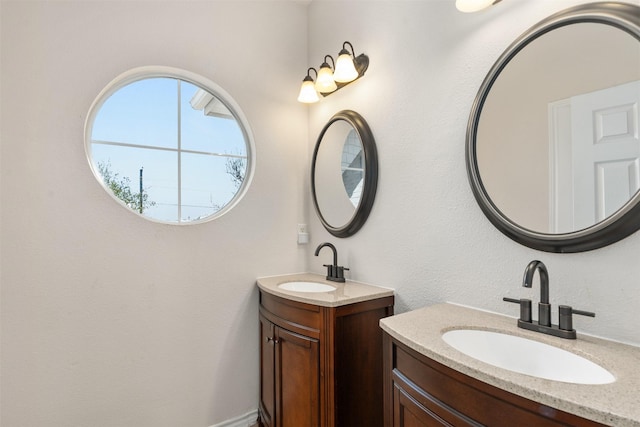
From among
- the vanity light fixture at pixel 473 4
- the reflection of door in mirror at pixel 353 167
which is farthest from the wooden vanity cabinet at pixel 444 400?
the vanity light fixture at pixel 473 4

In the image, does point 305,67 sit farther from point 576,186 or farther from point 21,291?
point 21,291

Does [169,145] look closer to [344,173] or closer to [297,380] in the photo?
[344,173]

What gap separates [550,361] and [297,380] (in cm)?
112

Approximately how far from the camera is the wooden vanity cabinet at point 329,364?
1427 millimetres

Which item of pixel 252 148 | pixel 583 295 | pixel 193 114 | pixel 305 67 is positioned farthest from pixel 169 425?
pixel 305 67

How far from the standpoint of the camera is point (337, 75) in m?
1.84

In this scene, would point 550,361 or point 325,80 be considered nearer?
point 550,361

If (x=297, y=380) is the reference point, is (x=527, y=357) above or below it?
above

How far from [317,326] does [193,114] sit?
1.61 metres

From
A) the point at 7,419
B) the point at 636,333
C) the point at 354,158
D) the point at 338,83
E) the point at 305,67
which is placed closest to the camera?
the point at 636,333

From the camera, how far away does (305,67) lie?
94.2 inches

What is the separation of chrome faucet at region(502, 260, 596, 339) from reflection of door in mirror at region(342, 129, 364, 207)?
101 cm

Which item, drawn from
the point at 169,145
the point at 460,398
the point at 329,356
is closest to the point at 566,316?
the point at 460,398

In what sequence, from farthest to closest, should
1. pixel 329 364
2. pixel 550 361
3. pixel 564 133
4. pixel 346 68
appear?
pixel 346 68, pixel 329 364, pixel 564 133, pixel 550 361
